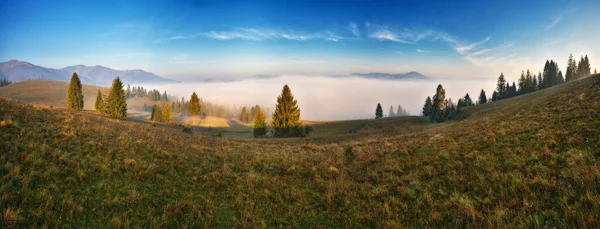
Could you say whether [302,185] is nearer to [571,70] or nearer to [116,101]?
[116,101]

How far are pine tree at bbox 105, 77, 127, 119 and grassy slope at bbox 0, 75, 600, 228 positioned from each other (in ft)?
233

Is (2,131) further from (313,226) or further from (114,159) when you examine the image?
(313,226)

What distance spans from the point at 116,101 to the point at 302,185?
84.8 m

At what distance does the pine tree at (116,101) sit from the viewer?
71125mm

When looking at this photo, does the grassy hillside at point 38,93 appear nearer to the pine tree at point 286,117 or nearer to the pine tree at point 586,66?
the pine tree at point 286,117

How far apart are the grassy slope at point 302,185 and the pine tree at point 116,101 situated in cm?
7092

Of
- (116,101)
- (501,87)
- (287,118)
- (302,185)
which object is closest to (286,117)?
(287,118)

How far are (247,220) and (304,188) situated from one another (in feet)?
11.8

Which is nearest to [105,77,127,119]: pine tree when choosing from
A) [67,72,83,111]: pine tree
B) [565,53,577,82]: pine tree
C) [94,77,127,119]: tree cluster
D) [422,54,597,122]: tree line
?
[94,77,127,119]: tree cluster

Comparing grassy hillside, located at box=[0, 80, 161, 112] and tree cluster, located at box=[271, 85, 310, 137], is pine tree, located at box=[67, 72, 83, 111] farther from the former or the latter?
grassy hillside, located at box=[0, 80, 161, 112]

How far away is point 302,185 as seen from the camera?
433 inches

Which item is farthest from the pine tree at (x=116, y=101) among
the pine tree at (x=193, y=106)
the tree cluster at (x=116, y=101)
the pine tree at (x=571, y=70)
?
the pine tree at (x=571, y=70)

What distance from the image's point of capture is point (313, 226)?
750cm

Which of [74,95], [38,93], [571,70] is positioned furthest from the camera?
[38,93]
